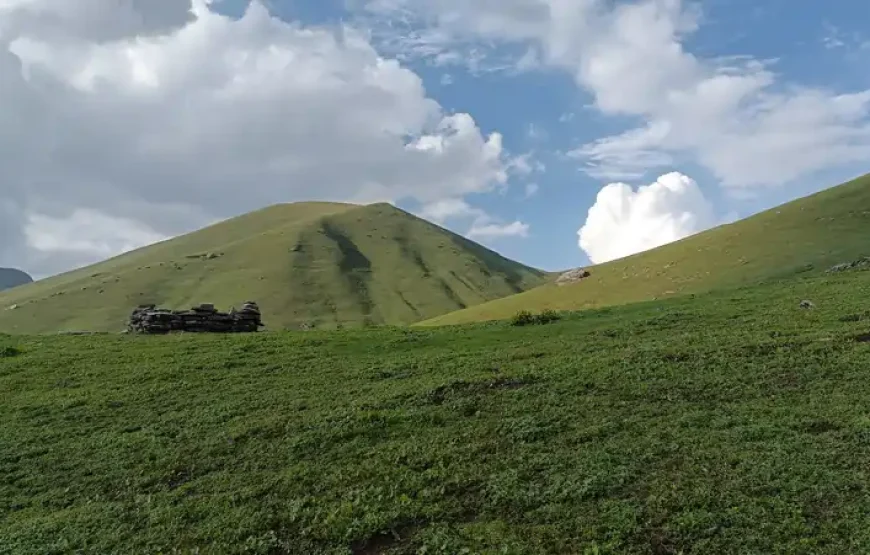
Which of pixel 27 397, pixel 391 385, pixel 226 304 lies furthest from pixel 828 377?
pixel 226 304

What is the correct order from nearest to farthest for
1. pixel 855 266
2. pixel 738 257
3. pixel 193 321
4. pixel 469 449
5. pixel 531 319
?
pixel 469 449 → pixel 531 319 → pixel 193 321 → pixel 855 266 → pixel 738 257

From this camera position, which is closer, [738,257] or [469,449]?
[469,449]

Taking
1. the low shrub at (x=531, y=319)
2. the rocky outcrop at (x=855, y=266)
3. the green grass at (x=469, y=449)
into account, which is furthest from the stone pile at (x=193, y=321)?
the rocky outcrop at (x=855, y=266)

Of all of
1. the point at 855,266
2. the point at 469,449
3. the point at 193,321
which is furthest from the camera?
the point at 855,266

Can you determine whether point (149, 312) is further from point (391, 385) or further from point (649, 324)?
point (649, 324)

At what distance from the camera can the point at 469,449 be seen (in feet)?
56.7

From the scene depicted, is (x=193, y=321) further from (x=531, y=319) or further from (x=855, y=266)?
(x=855, y=266)

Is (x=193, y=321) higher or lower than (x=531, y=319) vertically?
higher

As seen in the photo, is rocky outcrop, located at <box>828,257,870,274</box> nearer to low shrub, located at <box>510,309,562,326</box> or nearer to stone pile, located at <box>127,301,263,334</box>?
low shrub, located at <box>510,309,562,326</box>

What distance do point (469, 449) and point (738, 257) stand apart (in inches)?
2388

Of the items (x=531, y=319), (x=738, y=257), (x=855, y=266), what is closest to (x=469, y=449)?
(x=531, y=319)

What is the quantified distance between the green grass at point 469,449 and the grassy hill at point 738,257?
34766mm

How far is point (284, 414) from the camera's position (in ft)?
71.7

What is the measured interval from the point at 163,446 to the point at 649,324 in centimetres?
2199
